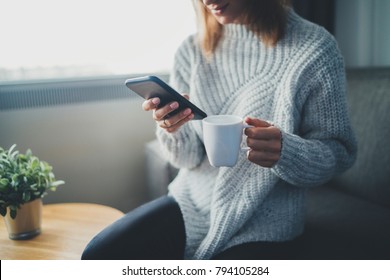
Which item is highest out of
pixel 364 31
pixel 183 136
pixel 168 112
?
pixel 364 31

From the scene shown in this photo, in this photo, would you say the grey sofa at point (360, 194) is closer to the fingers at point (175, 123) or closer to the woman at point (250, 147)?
the woman at point (250, 147)

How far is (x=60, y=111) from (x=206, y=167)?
0.65 metres

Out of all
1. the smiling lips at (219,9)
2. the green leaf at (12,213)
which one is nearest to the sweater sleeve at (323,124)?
the smiling lips at (219,9)

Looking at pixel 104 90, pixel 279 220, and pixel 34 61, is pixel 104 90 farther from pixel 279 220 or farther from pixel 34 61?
pixel 279 220

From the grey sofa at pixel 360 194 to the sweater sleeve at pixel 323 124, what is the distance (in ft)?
0.63

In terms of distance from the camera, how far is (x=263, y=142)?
64cm

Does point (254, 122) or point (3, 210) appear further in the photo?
point (3, 210)

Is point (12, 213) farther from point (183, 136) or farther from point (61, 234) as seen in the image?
point (183, 136)

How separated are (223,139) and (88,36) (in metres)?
0.87

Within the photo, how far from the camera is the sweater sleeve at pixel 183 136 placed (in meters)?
0.88

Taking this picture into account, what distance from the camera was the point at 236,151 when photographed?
62 centimetres

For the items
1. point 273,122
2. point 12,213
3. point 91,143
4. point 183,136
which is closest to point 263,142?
point 273,122

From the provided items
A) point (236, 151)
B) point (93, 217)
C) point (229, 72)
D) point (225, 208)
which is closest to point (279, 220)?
point (225, 208)
